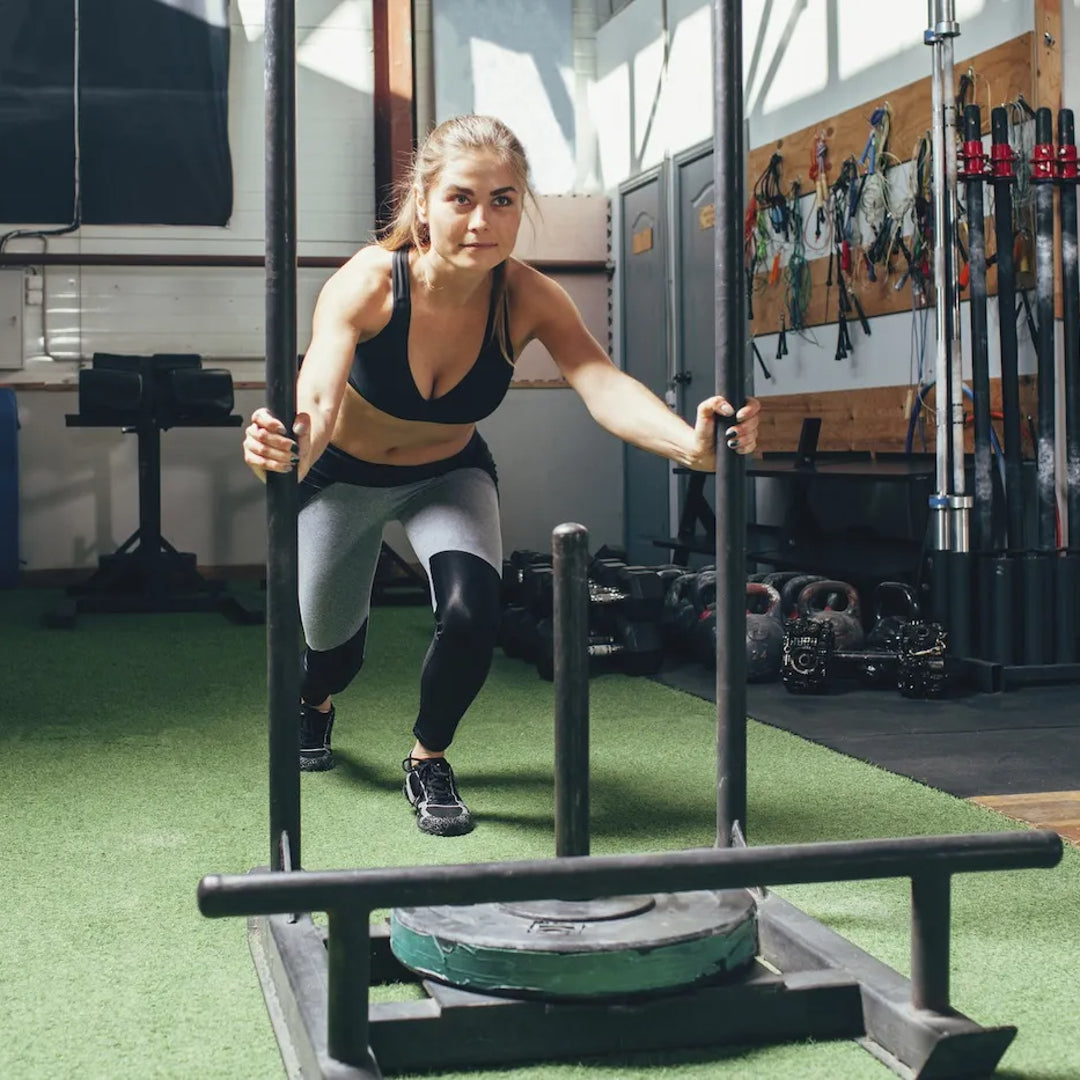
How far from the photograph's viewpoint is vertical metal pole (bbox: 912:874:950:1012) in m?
1.40

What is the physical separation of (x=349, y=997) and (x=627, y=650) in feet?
10.2

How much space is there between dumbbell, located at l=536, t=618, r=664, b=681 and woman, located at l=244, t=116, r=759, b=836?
1.60 meters

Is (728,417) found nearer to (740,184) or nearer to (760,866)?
(740,184)

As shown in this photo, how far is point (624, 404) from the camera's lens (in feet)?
7.10

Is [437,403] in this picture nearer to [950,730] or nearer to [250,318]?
[950,730]

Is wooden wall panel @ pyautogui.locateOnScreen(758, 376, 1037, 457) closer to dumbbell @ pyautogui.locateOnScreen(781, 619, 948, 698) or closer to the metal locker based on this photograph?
dumbbell @ pyautogui.locateOnScreen(781, 619, 948, 698)

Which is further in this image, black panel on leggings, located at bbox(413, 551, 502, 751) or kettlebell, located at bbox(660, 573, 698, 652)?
kettlebell, located at bbox(660, 573, 698, 652)

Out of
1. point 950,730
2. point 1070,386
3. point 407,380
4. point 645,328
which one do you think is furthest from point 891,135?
point 407,380

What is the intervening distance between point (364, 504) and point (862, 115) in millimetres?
3544

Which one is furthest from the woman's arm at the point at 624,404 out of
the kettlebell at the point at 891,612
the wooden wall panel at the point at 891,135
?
the wooden wall panel at the point at 891,135

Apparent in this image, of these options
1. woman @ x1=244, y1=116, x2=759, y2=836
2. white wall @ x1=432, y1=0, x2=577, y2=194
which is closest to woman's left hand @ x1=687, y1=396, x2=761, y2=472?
woman @ x1=244, y1=116, x2=759, y2=836

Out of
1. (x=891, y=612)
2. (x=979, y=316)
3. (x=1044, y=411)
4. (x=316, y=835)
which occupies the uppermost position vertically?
(x=979, y=316)

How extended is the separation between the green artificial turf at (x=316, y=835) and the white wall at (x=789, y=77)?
78.0 inches

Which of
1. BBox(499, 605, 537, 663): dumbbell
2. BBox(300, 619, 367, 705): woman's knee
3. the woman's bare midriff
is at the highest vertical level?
the woman's bare midriff
